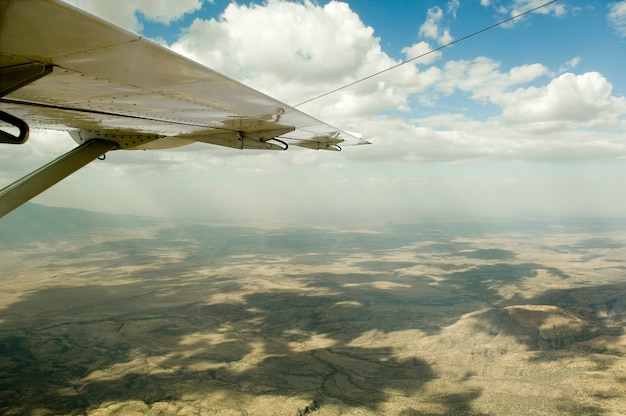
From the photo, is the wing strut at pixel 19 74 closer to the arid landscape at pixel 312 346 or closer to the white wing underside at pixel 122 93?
the white wing underside at pixel 122 93

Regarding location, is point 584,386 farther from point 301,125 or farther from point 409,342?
point 301,125

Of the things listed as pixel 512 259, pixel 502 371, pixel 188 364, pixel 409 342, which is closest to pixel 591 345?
pixel 502 371

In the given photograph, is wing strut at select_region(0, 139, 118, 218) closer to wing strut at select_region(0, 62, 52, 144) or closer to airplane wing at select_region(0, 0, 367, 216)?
airplane wing at select_region(0, 0, 367, 216)

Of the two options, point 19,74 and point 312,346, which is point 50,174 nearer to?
point 19,74

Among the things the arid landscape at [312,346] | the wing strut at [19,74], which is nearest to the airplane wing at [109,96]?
the wing strut at [19,74]

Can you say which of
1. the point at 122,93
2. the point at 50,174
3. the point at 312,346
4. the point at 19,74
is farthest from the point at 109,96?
the point at 312,346

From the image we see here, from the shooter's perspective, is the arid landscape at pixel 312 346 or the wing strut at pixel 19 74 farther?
the arid landscape at pixel 312 346

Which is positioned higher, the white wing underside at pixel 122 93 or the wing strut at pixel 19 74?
the white wing underside at pixel 122 93
